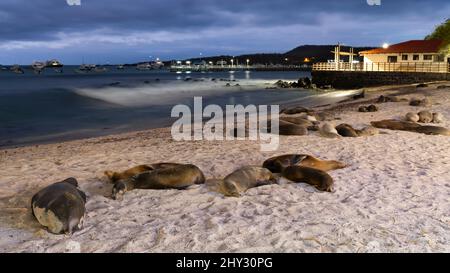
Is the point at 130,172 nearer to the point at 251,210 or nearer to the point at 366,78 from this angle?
the point at 251,210

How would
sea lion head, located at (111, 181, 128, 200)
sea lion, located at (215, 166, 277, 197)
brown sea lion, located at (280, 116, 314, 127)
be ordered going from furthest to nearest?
brown sea lion, located at (280, 116, 314, 127)
sea lion, located at (215, 166, 277, 197)
sea lion head, located at (111, 181, 128, 200)

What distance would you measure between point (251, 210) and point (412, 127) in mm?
8336

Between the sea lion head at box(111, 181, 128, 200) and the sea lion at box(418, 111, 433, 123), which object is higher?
the sea lion at box(418, 111, 433, 123)

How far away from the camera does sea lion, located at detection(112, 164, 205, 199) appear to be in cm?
671

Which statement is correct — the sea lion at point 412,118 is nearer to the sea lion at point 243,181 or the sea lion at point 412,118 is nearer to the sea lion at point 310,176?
the sea lion at point 310,176

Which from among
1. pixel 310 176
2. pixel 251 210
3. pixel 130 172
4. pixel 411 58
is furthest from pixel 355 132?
pixel 411 58

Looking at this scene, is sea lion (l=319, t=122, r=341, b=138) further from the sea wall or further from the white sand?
the sea wall

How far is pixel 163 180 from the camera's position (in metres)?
6.76

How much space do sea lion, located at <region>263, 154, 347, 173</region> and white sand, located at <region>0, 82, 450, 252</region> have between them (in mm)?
318

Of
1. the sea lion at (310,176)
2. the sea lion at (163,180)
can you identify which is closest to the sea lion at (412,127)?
the sea lion at (310,176)

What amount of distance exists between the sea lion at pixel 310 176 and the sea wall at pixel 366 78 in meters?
34.4

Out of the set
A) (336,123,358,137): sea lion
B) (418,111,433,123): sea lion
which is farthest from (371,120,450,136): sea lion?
(336,123,358,137): sea lion

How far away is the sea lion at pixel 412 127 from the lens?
11.5 metres
